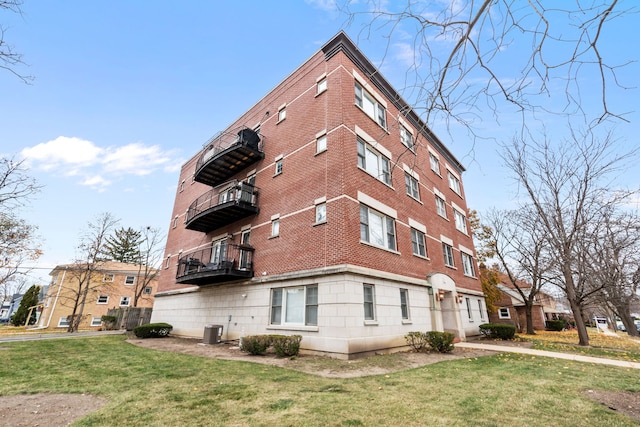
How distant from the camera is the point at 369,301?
11.7 m

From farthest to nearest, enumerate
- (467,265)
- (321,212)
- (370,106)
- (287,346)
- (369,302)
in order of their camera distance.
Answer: (467,265)
(370,106)
(321,212)
(369,302)
(287,346)

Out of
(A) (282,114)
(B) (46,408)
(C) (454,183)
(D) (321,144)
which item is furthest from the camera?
(C) (454,183)

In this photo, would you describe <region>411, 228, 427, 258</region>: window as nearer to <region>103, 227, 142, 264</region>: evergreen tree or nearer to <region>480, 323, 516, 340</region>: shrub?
<region>480, 323, 516, 340</region>: shrub

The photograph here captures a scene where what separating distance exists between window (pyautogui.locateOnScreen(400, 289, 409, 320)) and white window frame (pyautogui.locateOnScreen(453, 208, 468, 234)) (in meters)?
11.7

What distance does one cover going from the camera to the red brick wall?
1202cm

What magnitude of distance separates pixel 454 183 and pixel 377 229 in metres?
15.7

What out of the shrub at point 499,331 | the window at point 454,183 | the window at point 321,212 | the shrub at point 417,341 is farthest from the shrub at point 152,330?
the window at point 454,183

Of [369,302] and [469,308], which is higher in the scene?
[469,308]

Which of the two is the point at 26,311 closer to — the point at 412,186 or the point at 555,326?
the point at 412,186

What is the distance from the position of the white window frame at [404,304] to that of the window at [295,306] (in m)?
4.47

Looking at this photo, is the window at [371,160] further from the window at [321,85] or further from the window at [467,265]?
the window at [467,265]

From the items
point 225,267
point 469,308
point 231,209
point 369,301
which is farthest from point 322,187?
point 469,308

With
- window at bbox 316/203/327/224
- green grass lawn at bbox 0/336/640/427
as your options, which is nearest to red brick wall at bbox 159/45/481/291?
window at bbox 316/203/327/224

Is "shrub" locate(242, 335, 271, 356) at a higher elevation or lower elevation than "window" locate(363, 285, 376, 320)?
lower
